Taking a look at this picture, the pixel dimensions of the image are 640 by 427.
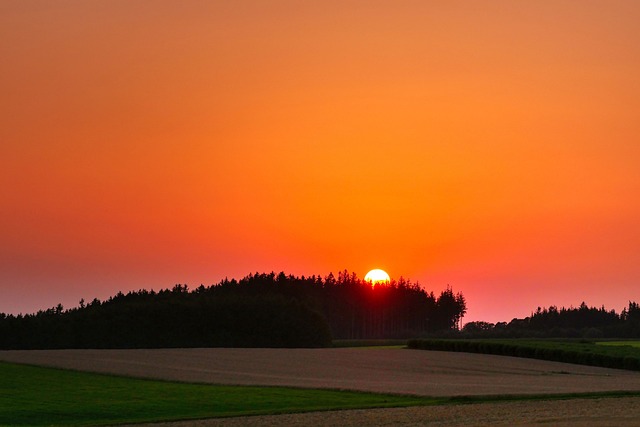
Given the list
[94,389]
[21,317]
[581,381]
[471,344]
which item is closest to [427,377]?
[581,381]

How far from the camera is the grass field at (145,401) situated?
44.6 m

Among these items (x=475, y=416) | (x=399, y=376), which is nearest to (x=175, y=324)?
(x=399, y=376)

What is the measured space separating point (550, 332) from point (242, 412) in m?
109

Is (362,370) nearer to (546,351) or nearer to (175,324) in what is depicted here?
(546,351)

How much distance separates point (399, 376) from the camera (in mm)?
68188

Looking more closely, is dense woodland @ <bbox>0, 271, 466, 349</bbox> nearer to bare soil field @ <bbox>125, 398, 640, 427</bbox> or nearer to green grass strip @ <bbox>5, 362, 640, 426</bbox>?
green grass strip @ <bbox>5, 362, 640, 426</bbox>

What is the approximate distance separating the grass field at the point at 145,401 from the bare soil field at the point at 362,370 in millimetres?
3662

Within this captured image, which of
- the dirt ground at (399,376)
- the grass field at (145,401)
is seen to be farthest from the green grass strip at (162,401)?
the dirt ground at (399,376)

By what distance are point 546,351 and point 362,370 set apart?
19.1 meters

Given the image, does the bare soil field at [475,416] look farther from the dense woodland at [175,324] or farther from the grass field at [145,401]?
the dense woodland at [175,324]

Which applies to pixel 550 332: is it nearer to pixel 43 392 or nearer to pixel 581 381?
pixel 581 381

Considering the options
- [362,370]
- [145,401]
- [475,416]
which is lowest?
[475,416]

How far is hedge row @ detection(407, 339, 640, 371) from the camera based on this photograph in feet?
251

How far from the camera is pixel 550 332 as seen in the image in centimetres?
14762
